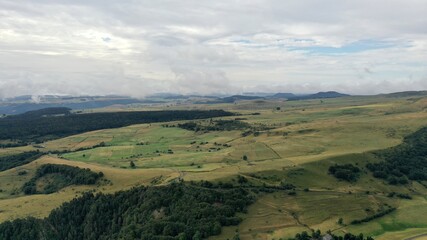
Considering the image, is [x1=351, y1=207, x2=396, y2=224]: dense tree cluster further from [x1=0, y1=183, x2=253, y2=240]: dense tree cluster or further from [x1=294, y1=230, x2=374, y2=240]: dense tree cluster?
[x1=0, y1=183, x2=253, y2=240]: dense tree cluster

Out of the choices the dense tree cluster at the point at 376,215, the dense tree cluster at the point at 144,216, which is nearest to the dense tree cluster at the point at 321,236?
the dense tree cluster at the point at 376,215

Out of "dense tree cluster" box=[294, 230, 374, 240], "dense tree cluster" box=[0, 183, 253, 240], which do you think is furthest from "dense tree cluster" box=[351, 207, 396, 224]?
"dense tree cluster" box=[0, 183, 253, 240]

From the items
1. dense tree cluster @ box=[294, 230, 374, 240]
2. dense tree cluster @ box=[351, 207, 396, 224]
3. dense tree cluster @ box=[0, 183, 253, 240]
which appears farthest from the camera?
dense tree cluster @ box=[351, 207, 396, 224]

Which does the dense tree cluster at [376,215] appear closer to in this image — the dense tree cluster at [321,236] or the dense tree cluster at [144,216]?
the dense tree cluster at [321,236]

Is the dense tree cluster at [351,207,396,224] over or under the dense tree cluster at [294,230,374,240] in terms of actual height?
under

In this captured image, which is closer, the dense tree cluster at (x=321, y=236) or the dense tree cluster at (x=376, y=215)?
the dense tree cluster at (x=321, y=236)

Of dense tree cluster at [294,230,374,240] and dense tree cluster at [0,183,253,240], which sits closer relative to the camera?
dense tree cluster at [294,230,374,240]

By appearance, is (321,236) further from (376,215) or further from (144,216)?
(144,216)

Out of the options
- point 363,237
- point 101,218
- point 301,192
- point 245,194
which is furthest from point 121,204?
point 363,237

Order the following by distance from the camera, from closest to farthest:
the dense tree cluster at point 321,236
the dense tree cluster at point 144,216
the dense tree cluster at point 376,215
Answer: the dense tree cluster at point 321,236
the dense tree cluster at point 144,216
the dense tree cluster at point 376,215
